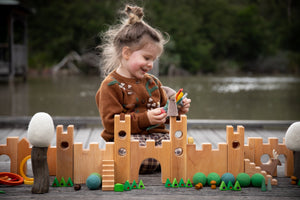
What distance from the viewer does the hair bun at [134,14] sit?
2953mm

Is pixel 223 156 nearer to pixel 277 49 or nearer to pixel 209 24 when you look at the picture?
pixel 209 24

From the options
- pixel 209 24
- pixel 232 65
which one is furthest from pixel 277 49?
pixel 209 24

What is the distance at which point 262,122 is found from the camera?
16.2 ft

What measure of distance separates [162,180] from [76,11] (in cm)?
2559

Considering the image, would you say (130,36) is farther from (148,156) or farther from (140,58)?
(148,156)

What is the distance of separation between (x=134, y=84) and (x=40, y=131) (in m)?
0.92

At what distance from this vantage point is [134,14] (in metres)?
2.96

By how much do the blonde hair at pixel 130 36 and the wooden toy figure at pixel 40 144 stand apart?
91 cm

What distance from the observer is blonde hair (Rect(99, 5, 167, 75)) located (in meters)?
2.88

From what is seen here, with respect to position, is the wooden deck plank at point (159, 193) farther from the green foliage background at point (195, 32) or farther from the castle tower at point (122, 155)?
the green foliage background at point (195, 32)

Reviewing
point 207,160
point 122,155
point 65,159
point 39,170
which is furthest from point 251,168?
point 39,170

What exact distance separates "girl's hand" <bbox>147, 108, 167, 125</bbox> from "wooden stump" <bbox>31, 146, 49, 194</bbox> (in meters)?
0.78

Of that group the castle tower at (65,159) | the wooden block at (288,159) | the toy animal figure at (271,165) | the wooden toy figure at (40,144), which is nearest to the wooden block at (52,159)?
the castle tower at (65,159)

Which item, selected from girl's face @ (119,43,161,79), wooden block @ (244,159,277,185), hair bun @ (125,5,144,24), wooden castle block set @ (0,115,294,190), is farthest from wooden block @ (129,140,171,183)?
hair bun @ (125,5,144,24)
